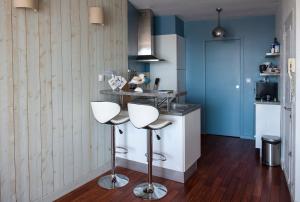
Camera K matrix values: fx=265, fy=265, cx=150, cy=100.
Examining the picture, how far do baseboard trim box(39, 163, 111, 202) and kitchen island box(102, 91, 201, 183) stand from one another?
33 cm

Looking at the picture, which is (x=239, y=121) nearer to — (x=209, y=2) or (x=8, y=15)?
(x=209, y=2)

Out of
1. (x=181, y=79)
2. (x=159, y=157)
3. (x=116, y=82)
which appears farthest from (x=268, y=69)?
(x=116, y=82)

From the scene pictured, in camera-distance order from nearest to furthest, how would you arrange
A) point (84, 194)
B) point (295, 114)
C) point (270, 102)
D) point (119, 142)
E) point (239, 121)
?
point (295, 114) < point (84, 194) < point (119, 142) < point (270, 102) < point (239, 121)

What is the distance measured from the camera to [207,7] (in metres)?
4.79

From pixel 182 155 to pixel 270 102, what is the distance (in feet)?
6.59

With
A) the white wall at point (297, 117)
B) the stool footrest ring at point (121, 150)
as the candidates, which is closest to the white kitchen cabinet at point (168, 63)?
the stool footrest ring at point (121, 150)

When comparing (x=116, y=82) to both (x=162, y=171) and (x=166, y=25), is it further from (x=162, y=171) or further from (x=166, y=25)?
(x=166, y=25)

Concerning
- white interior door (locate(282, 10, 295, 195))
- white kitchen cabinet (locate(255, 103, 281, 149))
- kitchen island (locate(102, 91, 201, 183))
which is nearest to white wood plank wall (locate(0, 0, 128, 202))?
kitchen island (locate(102, 91, 201, 183))

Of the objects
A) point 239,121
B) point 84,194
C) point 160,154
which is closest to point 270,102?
point 239,121

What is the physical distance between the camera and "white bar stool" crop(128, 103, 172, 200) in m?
2.93

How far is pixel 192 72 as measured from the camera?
6.02 meters

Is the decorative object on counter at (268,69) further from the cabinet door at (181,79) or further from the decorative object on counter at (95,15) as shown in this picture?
the decorative object on counter at (95,15)

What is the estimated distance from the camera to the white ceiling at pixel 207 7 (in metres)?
4.50

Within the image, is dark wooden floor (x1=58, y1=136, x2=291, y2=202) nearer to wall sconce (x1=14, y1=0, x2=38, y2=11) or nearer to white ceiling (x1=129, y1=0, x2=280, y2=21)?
wall sconce (x1=14, y1=0, x2=38, y2=11)
